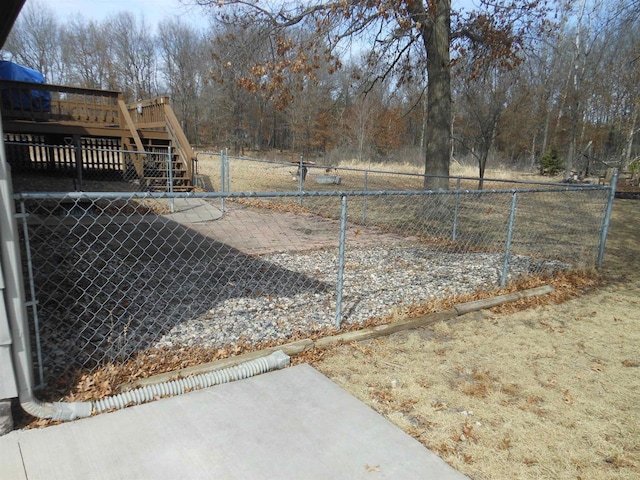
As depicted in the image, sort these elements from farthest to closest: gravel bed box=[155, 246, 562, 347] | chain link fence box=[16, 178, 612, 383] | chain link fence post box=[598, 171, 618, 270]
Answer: chain link fence post box=[598, 171, 618, 270], gravel bed box=[155, 246, 562, 347], chain link fence box=[16, 178, 612, 383]

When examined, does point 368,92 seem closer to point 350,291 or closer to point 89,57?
point 350,291

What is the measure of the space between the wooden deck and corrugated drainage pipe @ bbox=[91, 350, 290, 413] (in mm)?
9572

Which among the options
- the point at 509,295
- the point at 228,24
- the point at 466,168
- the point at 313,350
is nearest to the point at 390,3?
the point at 228,24

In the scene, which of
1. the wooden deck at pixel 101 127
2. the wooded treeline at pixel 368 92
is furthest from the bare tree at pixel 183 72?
the wooden deck at pixel 101 127

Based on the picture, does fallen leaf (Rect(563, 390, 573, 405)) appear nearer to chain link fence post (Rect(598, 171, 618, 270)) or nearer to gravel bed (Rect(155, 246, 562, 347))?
gravel bed (Rect(155, 246, 562, 347))

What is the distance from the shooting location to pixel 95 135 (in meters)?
12.7

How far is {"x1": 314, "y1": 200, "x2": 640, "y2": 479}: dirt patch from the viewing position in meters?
2.35

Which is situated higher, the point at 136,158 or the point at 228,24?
the point at 228,24

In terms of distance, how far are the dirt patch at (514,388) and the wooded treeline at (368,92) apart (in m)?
6.44

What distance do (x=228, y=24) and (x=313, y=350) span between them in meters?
7.80

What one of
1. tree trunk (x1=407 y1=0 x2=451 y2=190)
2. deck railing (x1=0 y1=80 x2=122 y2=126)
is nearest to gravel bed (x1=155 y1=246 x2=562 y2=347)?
tree trunk (x1=407 y1=0 x2=451 y2=190)

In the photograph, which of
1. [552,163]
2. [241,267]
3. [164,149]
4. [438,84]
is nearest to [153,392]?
[241,267]

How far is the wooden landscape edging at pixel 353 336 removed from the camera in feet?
9.48

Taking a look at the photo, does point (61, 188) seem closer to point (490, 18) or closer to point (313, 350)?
point (313, 350)
